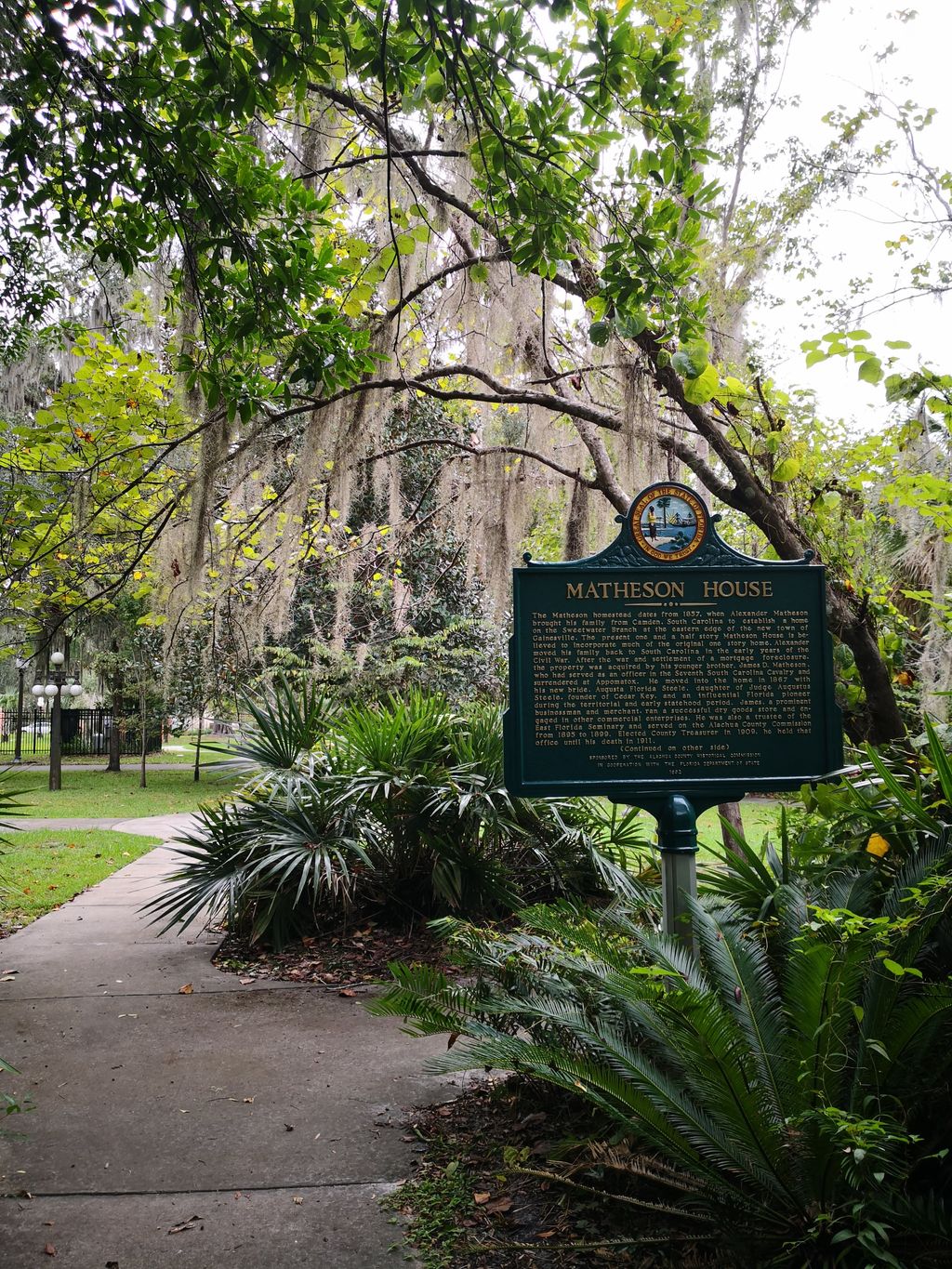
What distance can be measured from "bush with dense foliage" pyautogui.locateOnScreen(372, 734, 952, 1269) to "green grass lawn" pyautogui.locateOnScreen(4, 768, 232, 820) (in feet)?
36.3

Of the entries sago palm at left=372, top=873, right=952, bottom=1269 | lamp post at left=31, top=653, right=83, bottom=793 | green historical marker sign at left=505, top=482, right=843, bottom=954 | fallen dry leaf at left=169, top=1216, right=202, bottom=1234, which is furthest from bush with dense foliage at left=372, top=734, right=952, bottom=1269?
lamp post at left=31, top=653, right=83, bottom=793

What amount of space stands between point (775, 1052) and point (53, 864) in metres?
9.53

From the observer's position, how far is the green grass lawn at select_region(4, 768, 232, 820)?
16.4 metres

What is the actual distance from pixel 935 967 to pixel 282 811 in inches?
188

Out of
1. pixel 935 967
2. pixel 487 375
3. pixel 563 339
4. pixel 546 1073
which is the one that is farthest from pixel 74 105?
pixel 935 967

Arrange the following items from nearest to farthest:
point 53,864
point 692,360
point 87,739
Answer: point 692,360
point 53,864
point 87,739

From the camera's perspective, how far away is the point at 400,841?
273 inches

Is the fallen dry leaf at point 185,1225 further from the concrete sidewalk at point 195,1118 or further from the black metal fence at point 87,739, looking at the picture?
the black metal fence at point 87,739

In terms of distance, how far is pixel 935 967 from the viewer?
3447 millimetres

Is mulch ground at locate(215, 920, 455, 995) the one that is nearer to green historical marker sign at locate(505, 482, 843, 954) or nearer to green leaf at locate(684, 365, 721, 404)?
green historical marker sign at locate(505, 482, 843, 954)

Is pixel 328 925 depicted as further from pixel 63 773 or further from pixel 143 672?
pixel 63 773

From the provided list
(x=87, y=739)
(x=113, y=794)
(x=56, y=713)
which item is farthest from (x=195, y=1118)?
(x=87, y=739)

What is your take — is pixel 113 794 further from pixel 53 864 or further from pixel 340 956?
pixel 340 956

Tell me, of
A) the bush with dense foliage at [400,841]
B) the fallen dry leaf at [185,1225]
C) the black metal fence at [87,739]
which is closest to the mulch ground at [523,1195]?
the fallen dry leaf at [185,1225]
